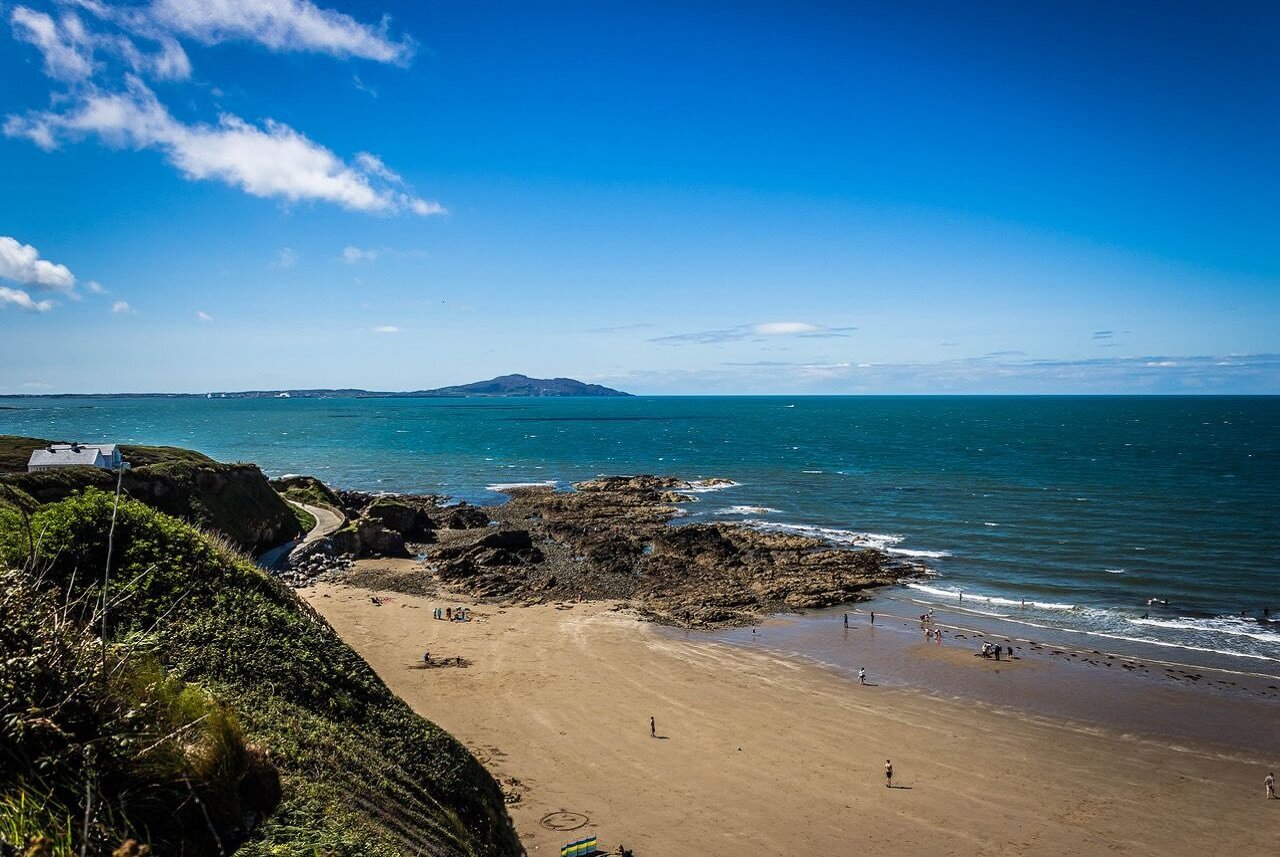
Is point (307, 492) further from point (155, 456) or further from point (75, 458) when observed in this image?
point (75, 458)

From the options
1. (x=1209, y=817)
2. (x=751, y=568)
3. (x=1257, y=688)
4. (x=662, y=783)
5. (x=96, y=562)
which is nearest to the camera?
(x=96, y=562)

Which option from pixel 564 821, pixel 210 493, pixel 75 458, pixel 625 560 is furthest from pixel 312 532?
pixel 564 821

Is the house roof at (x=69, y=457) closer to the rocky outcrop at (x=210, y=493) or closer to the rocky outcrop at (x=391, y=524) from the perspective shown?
the rocky outcrop at (x=210, y=493)

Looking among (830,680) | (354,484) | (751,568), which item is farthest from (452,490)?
(830,680)

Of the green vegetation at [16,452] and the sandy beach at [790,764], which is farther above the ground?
the green vegetation at [16,452]

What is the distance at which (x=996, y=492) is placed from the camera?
67438mm

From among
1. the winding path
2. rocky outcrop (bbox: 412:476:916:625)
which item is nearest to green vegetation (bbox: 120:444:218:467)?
the winding path

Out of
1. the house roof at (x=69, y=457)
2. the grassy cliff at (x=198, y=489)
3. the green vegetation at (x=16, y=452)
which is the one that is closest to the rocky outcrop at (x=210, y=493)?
the grassy cliff at (x=198, y=489)

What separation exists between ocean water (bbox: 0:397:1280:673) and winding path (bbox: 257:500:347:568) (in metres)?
18.2

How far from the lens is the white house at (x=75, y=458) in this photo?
1429 inches

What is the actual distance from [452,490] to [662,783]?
5992 cm

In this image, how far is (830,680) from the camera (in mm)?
27547

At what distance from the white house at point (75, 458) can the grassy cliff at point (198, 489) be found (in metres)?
0.99

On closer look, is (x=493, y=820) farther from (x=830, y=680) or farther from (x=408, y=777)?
(x=830, y=680)
